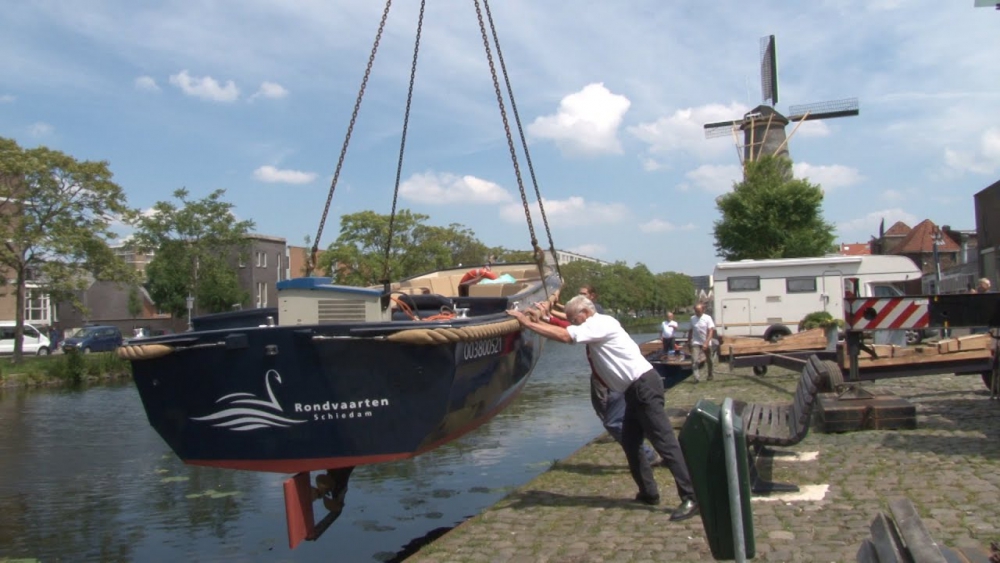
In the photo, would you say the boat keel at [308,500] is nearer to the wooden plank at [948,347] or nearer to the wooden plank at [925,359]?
the wooden plank at [925,359]

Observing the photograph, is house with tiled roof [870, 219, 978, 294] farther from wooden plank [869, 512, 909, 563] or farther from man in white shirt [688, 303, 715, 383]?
wooden plank [869, 512, 909, 563]

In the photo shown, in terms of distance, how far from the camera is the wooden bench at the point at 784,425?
6.34 metres

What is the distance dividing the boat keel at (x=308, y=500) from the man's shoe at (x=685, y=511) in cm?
261

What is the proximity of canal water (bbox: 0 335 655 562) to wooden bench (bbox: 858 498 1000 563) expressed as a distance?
4.97 m

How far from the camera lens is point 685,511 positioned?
5770 millimetres

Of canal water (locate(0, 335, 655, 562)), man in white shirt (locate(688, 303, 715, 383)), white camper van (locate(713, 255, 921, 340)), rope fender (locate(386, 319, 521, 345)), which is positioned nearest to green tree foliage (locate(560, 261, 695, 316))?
white camper van (locate(713, 255, 921, 340))

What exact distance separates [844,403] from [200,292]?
150 ft

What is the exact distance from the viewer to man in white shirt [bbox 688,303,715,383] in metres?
15.6

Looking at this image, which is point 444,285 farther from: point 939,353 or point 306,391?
point 939,353

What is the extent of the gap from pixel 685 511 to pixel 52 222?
32400 millimetres

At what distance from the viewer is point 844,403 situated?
29.5 feet

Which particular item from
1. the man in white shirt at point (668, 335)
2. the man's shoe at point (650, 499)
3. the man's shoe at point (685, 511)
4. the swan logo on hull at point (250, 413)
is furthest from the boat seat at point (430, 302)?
the man in white shirt at point (668, 335)

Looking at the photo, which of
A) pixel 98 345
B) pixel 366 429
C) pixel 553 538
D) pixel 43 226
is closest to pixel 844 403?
→ pixel 553 538

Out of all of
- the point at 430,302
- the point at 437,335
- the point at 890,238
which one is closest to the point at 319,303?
the point at 437,335
